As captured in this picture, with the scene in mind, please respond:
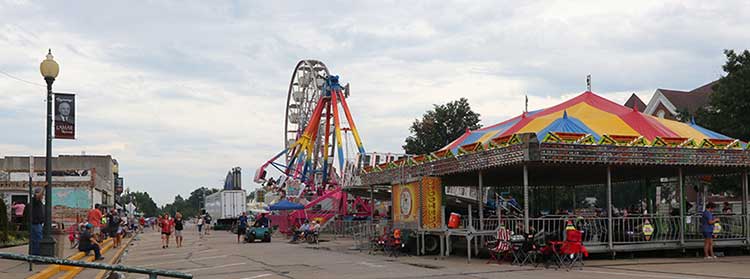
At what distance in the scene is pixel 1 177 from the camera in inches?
1756

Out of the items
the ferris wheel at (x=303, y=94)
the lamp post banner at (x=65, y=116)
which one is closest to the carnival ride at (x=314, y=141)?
the ferris wheel at (x=303, y=94)

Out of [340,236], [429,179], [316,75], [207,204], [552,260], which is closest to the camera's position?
[552,260]

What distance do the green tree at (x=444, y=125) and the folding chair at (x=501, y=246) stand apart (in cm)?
3503

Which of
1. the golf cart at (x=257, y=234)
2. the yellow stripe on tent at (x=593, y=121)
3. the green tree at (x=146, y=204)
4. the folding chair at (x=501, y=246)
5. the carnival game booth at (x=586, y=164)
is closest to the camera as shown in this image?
the folding chair at (x=501, y=246)

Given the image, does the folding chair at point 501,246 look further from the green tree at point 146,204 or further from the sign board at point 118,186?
the green tree at point 146,204

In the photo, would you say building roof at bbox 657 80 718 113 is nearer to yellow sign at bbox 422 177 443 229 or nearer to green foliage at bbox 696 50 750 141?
green foliage at bbox 696 50 750 141

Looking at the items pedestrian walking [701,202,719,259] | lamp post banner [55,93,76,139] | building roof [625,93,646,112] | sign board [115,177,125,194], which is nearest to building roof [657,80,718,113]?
building roof [625,93,646,112]

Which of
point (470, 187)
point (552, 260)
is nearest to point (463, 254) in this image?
point (552, 260)

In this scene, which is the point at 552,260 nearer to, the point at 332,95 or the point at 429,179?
the point at 429,179

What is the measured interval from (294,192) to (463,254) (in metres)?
31.3

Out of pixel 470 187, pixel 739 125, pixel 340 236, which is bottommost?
pixel 340 236

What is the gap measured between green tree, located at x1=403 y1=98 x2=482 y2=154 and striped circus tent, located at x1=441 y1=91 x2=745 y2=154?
29.6 meters

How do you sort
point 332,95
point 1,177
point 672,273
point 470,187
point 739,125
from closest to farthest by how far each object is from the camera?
point 672,273 < point 739,125 < point 470,187 < point 1,177 < point 332,95

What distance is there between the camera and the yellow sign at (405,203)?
74.2 ft
